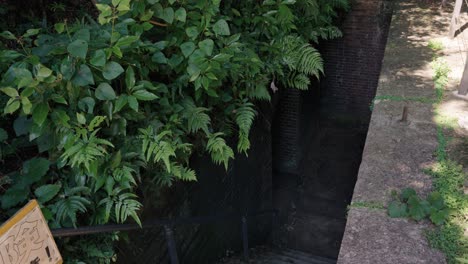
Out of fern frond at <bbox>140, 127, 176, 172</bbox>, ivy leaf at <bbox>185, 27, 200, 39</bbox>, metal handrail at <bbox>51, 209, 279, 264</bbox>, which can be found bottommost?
metal handrail at <bbox>51, 209, 279, 264</bbox>

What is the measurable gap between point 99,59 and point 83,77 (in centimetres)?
14

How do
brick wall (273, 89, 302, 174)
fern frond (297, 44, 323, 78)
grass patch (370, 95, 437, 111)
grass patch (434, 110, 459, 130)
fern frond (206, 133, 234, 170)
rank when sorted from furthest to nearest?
brick wall (273, 89, 302, 174), grass patch (370, 95, 437, 111), fern frond (297, 44, 323, 78), grass patch (434, 110, 459, 130), fern frond (206, 133, 234, 170)

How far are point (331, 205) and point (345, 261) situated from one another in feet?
18.8

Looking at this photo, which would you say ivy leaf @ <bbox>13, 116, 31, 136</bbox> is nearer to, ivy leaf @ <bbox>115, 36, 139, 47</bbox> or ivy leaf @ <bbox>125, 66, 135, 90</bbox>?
ivy leaf @ <bbox>125, 66, 135, 90</bbox>

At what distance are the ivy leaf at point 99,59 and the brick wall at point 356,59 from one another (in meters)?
6.73

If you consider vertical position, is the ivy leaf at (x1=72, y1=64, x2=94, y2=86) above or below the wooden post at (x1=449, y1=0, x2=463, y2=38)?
below

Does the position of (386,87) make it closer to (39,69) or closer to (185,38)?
(185,38)

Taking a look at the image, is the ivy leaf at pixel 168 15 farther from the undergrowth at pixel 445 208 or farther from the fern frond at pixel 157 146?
the undergrowth at pixel 445 208

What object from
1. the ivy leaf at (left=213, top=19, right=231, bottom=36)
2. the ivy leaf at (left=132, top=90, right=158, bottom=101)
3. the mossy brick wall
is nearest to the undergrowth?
the ivy leaf at (left=213, top=19, right=231, bottom=36)

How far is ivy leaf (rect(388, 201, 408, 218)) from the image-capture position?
2.91 meters

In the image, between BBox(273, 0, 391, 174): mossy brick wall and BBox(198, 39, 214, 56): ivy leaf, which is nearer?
BBox(198, 39, 214, 56): ivy leaf

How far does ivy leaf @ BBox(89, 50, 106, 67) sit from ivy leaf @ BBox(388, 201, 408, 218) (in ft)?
7.51

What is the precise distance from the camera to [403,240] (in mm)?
2721

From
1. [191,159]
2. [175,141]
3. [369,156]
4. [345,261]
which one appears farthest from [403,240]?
[191,159]
